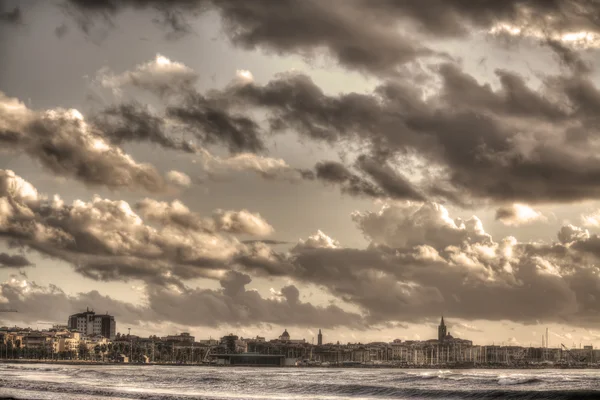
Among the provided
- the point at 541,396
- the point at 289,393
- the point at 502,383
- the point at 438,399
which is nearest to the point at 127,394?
the point at 289,393

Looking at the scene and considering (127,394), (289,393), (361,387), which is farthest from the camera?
(361,387)

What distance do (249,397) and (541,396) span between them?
89.9 ft

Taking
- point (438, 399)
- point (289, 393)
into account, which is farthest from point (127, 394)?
point (438, 399)

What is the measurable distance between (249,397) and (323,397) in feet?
23.9

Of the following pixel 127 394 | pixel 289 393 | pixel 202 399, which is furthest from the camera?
pixel 289 393

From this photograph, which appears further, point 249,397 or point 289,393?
point 289,393

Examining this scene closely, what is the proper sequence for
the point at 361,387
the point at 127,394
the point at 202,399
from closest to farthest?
1. the point at 202,399
2. the point at 127,394
3. the point at 361,387

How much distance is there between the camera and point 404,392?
295 ft

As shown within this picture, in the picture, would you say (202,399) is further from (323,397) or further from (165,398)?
(323,397)

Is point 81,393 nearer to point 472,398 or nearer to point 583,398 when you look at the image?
point 472,398

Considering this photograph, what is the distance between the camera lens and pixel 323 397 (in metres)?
80.8

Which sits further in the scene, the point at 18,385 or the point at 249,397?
the point at 18,385

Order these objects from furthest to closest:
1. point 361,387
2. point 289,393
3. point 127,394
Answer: point 361,387 < point 289,393 < point 127,394

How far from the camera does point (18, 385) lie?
92562 mm
